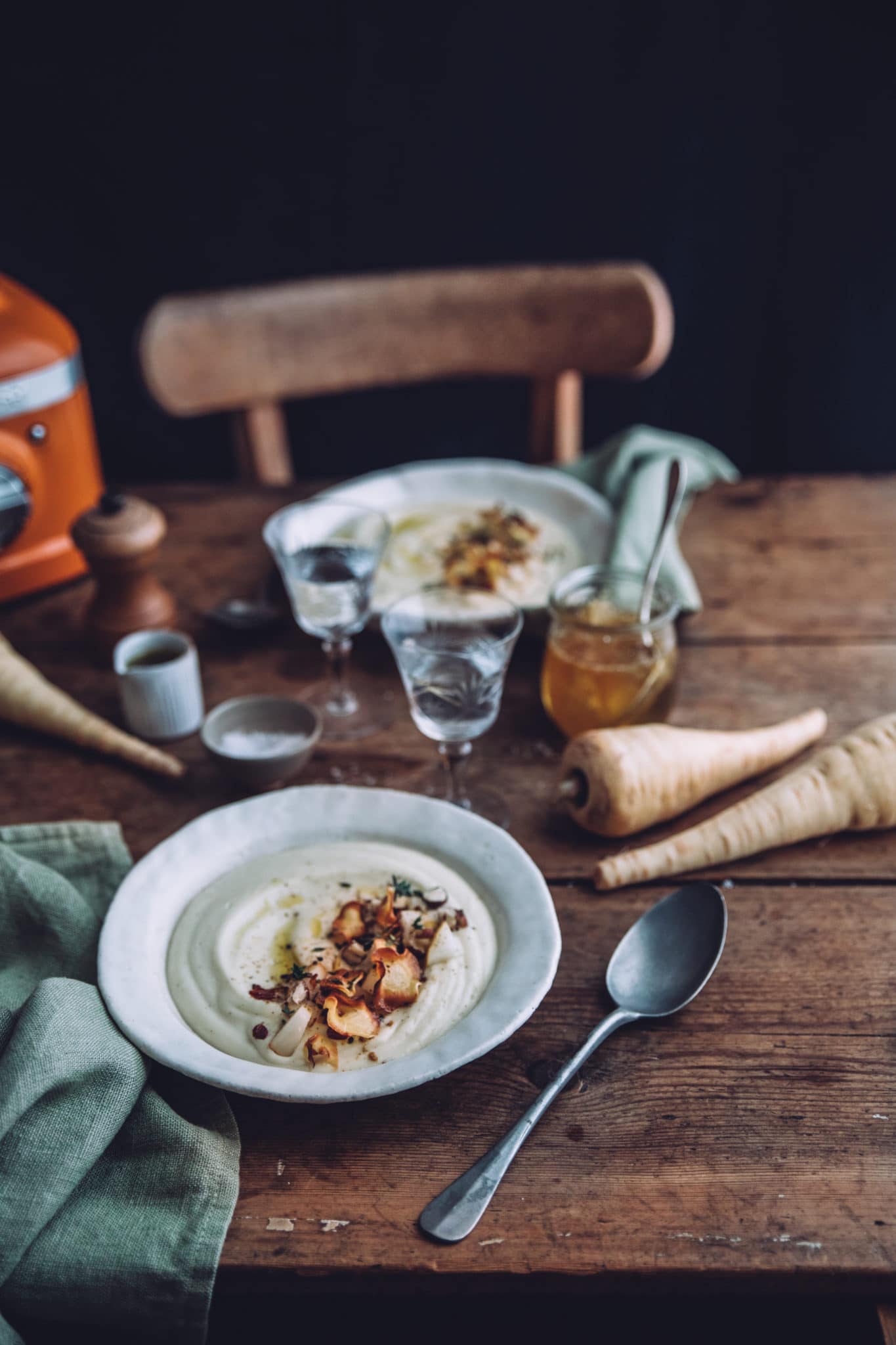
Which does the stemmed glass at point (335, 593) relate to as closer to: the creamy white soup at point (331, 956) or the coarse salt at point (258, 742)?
the coarse salt at point (258, 742)

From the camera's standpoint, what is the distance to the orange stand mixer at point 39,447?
1.76 metres

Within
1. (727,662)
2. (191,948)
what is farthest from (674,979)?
(727,662)

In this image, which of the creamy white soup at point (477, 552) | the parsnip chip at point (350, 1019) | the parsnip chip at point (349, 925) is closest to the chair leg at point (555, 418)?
the creamy white soup at point (477, 552)

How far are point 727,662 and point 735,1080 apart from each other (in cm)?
79

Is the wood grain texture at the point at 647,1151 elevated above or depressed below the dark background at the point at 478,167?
below

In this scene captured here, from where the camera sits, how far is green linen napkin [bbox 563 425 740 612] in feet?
5.94

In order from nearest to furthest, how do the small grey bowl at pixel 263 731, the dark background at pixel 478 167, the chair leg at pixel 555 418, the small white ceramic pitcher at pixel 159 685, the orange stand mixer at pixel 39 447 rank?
the small grey bowl at pixel 263 731 < the small white ceramic pitcher at pixel 159 685 < the orange stand mixer at pixel 39 447 < the chair leg at pixel 555 418 < the dark background at pixel 478 167

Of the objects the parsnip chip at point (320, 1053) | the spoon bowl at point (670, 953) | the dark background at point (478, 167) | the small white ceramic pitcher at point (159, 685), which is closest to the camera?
the parsnip chip at point (320, 1053)

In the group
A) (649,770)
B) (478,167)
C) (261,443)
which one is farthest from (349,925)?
(478,167)

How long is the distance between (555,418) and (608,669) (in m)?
1.14

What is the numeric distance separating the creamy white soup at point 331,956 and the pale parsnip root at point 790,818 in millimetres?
229

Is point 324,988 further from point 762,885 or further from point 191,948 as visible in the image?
point 762,885

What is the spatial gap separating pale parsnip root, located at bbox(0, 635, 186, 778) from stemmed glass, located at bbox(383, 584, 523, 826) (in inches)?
13.7

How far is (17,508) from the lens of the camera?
1.82 metres
